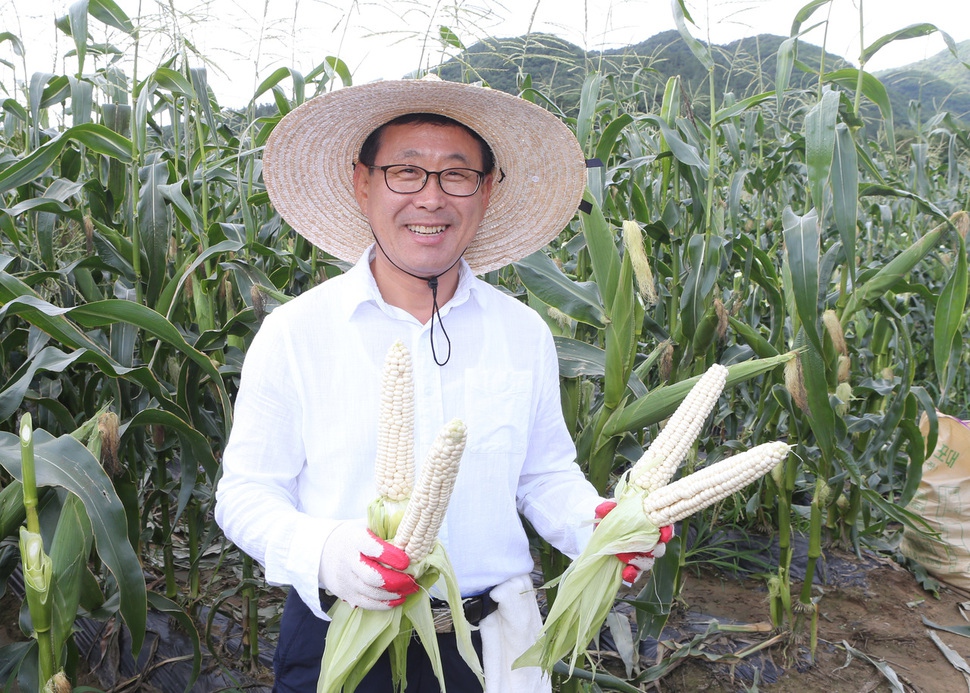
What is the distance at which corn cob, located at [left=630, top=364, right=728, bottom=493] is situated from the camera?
1.27m

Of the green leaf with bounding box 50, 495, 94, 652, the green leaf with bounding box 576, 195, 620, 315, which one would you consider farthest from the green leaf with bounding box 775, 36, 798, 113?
the green leaf with bounding box 50, 495, 94, 652

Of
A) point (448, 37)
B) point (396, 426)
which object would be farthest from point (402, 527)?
point (448, 37)

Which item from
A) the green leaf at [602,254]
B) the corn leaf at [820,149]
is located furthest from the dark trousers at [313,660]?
the corn leaf at [820,149]

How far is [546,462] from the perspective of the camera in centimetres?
182

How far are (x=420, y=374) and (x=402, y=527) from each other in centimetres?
48

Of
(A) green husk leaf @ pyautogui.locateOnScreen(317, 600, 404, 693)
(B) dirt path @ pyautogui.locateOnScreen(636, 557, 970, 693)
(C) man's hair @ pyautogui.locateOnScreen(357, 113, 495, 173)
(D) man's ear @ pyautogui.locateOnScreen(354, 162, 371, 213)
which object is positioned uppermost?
(C) man's hair @ pyautogui.locateOnScreen(357, 113, 495, 173)

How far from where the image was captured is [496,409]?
1.66 meters

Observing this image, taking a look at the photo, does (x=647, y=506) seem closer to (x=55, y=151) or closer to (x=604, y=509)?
(x=604, y=509)

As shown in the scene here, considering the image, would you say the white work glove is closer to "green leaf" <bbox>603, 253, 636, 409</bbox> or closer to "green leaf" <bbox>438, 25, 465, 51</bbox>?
"green leaf" <bbox>603, 253, 636, 409</bbox>

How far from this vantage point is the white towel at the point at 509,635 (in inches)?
66.6

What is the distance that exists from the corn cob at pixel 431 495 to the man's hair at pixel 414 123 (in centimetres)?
88

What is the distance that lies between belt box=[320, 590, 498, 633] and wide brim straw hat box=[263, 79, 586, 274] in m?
0.86

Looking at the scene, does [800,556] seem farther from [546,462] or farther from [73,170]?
[73,170]

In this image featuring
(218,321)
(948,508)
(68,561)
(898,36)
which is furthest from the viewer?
(948,508)
